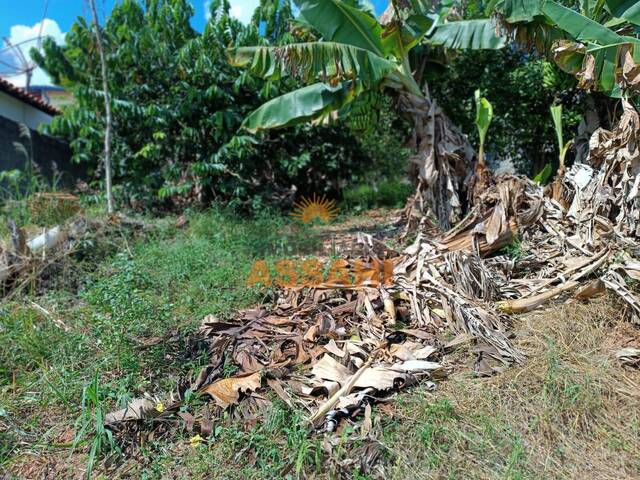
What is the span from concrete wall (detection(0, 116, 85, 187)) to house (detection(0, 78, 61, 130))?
1211 millimetres

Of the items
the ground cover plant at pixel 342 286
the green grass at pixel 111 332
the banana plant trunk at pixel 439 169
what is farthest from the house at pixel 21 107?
the banana plant trunk at pixel 439 169

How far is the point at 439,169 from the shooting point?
20.5 feet

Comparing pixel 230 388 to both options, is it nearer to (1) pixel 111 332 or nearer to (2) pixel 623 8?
(1) pixel 111 332

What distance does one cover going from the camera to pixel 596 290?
3.53 meters

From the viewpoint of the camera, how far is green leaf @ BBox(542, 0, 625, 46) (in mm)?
4160

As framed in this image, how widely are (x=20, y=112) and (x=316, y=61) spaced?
8.85 m

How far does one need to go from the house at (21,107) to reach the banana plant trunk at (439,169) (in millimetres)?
8688

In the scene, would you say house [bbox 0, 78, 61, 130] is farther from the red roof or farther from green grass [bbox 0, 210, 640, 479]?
green grass [bbox 0, 210, 640, 479]

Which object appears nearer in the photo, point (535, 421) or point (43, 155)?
point (535, 421)

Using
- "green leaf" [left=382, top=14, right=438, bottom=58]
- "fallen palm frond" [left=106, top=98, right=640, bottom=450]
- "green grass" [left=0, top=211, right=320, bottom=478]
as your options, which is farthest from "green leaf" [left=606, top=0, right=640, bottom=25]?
"green grass" [left=0, top=211, right=320, bottom=478]

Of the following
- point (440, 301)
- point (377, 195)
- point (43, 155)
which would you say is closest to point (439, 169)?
point (440, 301)

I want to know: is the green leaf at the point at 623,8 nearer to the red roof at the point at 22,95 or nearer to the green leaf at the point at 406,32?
the green leaf at the point at 406,32

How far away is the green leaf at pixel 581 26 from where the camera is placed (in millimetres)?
4160
